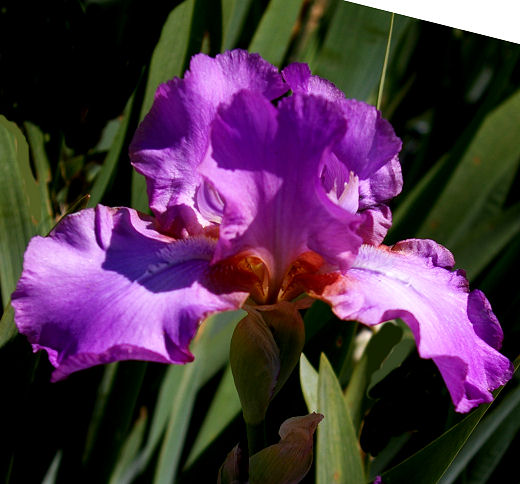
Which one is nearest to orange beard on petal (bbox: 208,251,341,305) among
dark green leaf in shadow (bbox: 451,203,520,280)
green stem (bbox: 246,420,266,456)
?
green stem (bbox: 246,420,266,456)

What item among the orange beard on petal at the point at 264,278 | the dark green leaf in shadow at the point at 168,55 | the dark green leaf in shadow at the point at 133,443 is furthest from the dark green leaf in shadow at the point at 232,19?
the dark green leaf in shadow at the point at 133,443

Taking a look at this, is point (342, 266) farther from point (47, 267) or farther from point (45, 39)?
point (45, 39)

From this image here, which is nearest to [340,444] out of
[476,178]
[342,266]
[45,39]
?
[342,266]

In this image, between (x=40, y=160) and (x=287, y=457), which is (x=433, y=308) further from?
(x=40, y=160)

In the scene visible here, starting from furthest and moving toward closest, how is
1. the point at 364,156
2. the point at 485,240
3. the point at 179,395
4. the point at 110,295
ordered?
the point at 485,240 < the point at 179,395 < the point at 364,156 < the point at 110,295

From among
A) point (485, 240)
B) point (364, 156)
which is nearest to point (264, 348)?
point (364, 156)

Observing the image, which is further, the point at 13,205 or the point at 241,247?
the point at 13,205
